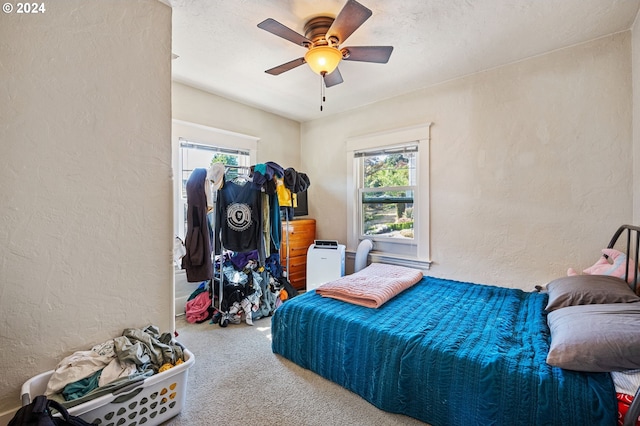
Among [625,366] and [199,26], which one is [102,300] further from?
[625,366]

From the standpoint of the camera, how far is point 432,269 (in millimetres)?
3217

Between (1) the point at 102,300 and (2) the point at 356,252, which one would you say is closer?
(1) the point at 102,300

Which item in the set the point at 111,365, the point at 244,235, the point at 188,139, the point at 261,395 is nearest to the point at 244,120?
the point at 188,139

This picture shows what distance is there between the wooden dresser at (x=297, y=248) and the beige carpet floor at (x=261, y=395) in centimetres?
144

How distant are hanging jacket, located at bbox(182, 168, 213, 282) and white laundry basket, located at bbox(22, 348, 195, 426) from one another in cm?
96

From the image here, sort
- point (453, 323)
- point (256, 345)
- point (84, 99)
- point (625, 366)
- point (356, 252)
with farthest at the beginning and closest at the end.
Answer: point (356, 252)
point (256, 345)
point (453, 323)
point (84, 99)
point (625, 366)

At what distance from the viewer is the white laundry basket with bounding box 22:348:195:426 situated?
1299 mm

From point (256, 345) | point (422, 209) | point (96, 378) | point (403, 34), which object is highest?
point (403, 34)

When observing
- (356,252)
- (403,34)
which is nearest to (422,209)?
(356,252)

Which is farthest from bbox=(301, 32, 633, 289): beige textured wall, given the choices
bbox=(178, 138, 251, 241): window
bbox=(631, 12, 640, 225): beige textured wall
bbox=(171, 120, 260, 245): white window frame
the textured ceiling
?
bbox=(178, 138, 251, 241): window

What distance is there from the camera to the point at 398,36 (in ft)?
7.31

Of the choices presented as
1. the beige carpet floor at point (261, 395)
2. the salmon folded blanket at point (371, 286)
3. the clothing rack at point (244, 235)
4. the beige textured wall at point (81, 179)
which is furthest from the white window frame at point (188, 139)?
the salmon folded blanket at point (371, 286)

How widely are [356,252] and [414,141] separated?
156 cm

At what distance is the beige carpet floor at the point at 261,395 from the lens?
1.58m
